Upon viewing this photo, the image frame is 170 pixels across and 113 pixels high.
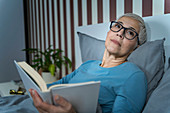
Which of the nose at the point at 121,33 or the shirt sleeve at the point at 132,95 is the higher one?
the nose at the point at 121,33

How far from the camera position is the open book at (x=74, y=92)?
21.2 inches

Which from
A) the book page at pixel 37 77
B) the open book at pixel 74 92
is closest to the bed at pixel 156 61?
the open book at pixel 74 92

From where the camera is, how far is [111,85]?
0.84 metres

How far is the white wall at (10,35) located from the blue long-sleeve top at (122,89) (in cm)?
262

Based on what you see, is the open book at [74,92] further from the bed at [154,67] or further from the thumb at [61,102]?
the bed at [154,67]

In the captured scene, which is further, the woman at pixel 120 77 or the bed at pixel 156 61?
the woman at pixel 120 77

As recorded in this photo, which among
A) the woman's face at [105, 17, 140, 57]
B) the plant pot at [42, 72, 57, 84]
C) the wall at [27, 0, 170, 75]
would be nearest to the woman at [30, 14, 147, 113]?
the woman's face at [105, 17, 140, 57]

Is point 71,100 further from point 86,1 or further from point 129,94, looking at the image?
point 86,1

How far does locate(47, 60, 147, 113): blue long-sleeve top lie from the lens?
2.48ft

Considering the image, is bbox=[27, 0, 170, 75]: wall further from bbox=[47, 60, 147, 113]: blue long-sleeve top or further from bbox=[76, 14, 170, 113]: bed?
bbox=[47, 60, 147, 113]: blue long-sleeve top

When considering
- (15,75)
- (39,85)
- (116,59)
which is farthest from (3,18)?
(39,85)

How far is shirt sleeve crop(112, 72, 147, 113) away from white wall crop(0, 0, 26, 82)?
2.85m

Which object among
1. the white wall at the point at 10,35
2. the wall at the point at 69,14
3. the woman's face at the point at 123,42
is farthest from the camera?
the white wall at the point at 10,35

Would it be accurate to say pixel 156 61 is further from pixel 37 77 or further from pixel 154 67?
pixel 37 77
